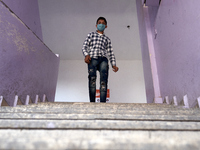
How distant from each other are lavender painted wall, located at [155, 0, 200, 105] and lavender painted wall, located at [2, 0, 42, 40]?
2353mm

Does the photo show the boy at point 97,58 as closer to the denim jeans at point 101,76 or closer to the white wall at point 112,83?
the denim jeans at point 101,76

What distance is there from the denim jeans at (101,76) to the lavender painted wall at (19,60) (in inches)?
33.0

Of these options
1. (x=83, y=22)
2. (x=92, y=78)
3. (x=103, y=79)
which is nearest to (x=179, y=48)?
(x=103, y=79)

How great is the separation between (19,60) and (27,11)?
1561 millimetres

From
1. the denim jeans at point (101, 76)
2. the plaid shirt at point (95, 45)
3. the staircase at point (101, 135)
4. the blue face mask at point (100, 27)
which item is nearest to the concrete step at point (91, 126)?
the staircase at point (101, 135)

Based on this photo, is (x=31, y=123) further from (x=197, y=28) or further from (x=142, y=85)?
(x=142, y=85)

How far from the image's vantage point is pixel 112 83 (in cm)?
820

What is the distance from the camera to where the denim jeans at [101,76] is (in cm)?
249

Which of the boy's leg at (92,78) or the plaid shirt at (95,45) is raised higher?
the plaid shirt at (95,45)

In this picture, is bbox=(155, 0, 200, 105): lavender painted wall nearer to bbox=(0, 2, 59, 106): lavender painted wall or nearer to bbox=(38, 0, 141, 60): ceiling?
bbox=(0, 2, 59, 106): lavender painted wall

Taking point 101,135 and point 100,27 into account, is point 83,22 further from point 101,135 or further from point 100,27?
point 101,135

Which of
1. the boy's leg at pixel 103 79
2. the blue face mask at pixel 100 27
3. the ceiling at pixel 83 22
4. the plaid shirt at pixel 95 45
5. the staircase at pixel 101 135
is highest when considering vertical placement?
the ceiling at pixel 83 22

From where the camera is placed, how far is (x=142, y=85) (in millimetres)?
8156

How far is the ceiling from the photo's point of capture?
529 cm
